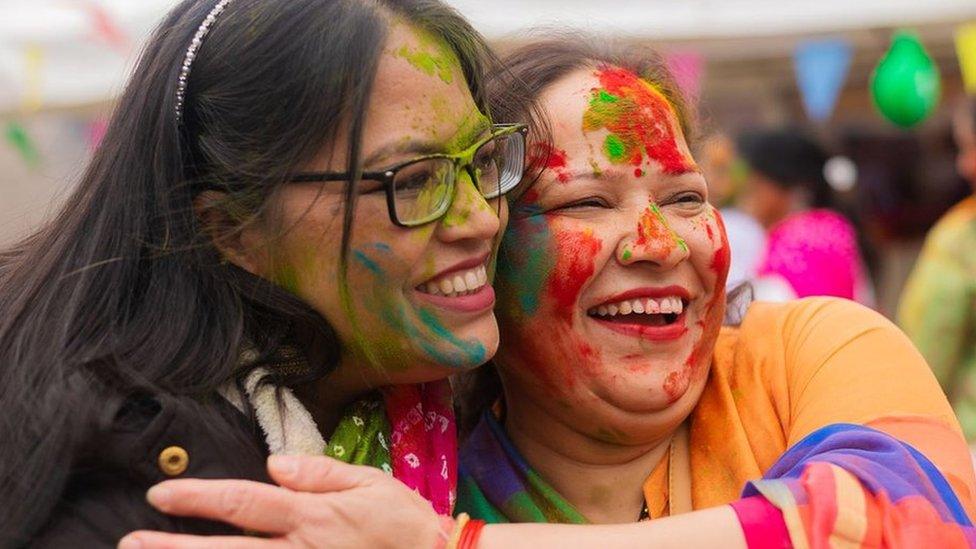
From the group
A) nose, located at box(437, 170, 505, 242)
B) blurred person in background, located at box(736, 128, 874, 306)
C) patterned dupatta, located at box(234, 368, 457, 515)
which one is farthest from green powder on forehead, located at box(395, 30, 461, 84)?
blurred person in background, located at box(736, 128, 874, 306)

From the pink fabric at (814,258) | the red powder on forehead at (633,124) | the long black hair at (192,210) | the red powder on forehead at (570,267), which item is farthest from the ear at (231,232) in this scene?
the pink fabric at (814,258)

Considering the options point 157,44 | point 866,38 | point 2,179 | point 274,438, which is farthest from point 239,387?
point 2,179

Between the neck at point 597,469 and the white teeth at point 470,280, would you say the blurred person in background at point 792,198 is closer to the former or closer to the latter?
the neck at point 597,469

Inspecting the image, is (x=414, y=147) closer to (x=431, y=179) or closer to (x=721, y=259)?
(x=431, y=179)

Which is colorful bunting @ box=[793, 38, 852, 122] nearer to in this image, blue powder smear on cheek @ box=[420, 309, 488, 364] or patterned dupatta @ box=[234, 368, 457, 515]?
patterned dupatta @ box=[234, 368, 457, 515]

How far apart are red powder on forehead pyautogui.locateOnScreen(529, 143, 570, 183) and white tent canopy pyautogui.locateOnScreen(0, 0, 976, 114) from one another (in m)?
2.76

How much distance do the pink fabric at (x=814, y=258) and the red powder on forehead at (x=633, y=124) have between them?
2453 mm

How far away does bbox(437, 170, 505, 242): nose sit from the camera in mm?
1806

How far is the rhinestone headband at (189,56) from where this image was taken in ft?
5.86

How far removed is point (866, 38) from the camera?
19.3 ft

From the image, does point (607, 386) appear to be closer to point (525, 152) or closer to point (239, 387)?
point (525, 152)

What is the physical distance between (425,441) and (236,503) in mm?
457

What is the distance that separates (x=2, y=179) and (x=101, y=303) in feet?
17.7

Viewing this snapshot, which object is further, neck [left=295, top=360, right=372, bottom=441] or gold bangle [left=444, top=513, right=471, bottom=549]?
neck [left=295, top=360, right=372, bottom=441]
